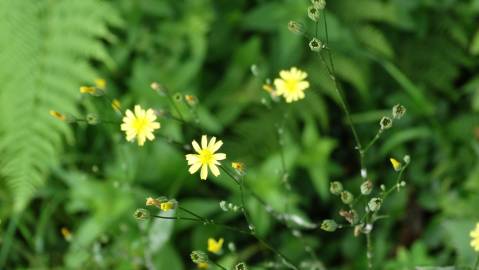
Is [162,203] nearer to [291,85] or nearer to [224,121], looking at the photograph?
[291,85]

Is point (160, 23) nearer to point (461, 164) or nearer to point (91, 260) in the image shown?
point (91, 260)

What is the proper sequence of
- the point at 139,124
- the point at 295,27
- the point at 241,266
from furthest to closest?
the point at 139,124 < the point at 295,27 < the point at 241,266

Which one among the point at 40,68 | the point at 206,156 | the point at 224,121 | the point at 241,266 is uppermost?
the point at 40,68

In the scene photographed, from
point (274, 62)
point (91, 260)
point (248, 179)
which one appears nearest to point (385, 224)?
point (248, 179)

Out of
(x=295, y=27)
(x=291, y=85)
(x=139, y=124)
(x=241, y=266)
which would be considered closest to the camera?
(x=241, y=266)

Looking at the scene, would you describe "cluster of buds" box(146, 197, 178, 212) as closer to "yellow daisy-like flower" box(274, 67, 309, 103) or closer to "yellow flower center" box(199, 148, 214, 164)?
"yellow flower center" box(199, 148, 214, 164)

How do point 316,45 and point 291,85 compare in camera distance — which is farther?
point 291,85

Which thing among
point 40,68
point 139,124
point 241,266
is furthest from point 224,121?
point 241,266
